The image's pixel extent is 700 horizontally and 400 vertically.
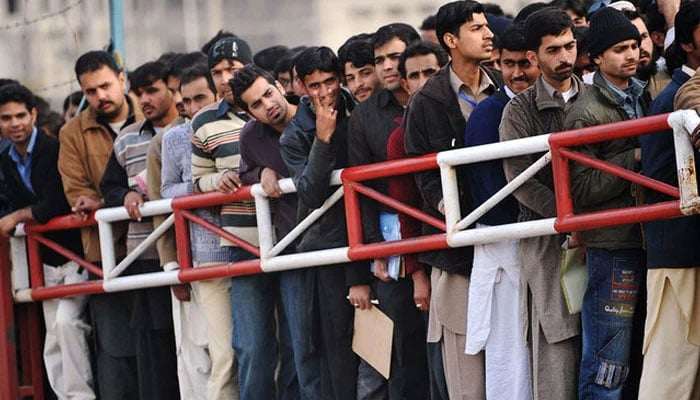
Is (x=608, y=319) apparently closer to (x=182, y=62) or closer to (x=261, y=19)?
(x=182, y=62)

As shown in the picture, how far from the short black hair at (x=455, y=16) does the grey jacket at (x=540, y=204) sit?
2.15 feet

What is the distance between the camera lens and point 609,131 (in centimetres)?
661

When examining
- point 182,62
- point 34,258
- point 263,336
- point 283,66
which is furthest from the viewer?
point 283,66

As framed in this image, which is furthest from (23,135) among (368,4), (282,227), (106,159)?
(368,4)

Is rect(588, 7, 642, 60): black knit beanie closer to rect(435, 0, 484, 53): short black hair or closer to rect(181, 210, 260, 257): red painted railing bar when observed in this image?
rect(435, 0, 484, 53): short black hair

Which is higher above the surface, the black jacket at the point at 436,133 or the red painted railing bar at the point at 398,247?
the black jacket at the point at 436,133

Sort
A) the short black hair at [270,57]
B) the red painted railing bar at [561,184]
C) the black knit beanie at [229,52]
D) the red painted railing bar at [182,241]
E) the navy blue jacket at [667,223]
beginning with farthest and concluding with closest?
the short black hair at [270,57] → the black knit beanie at [229,52] → the red painted railing bar at [182,241] → the red painted railing bar at [561,184] → the navy blue jacket at [667,223]

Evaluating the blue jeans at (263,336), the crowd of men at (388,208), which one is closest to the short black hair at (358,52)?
the crowd of men at (388,208)

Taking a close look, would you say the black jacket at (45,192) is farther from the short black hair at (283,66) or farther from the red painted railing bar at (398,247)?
the red painted railing bar at (398,247)

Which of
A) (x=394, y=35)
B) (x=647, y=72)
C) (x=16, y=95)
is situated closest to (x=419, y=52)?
(x=394, y=35)

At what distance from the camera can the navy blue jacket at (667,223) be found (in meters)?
6.55

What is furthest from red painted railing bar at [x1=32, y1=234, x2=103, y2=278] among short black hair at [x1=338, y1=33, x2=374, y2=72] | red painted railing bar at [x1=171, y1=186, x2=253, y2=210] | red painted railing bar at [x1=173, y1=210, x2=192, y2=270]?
short black hair at [x1=338, y1=33, x2=374, y2=72]

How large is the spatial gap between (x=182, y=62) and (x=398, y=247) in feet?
8.81

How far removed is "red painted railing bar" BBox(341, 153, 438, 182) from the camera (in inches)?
288
